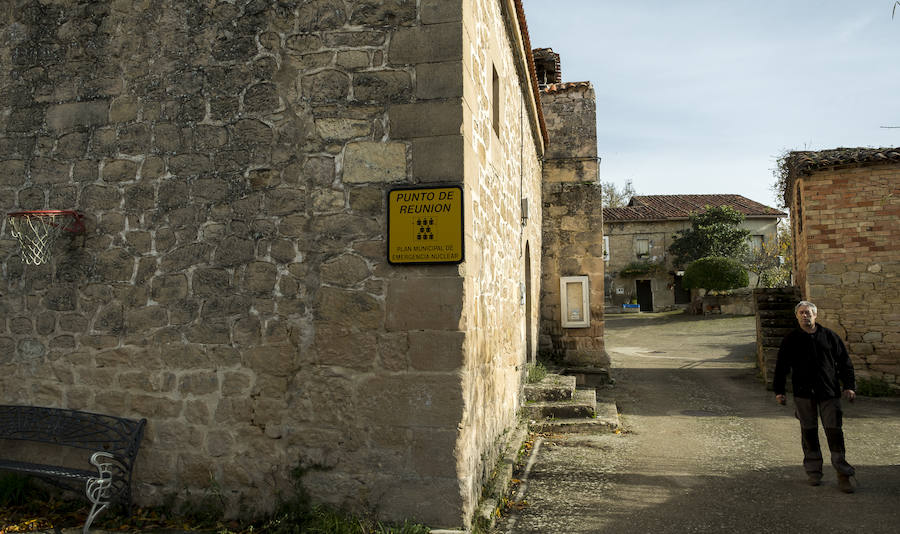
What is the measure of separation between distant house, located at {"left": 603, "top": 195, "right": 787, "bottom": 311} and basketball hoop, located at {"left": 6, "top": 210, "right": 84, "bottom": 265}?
1210 inches

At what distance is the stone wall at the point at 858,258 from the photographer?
9570 millimetres

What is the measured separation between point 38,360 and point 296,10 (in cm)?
316

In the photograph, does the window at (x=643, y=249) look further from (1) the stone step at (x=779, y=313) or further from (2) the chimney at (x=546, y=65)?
(1) the stone step at (x=779, y=313)

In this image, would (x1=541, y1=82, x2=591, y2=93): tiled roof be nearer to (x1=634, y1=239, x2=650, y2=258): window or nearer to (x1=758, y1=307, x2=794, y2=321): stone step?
(x1=758, y1=307, x2=794, y2=321): stone step

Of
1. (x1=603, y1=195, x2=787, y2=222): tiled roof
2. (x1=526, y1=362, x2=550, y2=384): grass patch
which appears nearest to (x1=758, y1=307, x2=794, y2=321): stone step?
(x1=526, y1=362, x2=550, y2=384): grass patch

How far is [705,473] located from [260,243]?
4229 millimetres

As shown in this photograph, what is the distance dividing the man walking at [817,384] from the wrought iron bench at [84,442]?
4.99 m

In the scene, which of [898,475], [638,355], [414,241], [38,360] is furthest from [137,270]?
[638,355]

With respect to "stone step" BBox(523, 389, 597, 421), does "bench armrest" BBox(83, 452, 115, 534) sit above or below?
above

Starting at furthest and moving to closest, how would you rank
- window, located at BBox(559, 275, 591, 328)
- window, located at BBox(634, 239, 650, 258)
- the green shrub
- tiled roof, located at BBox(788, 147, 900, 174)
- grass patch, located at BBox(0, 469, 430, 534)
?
window, located at BBox(634, 239, 650, 258) < window, located at BBox(559, 275, 591, 328) < tiled roof, located at BBox(788, 147, 900, 174) < the green shrub < grass patch, located at BBox(0, 469, 430, 534)

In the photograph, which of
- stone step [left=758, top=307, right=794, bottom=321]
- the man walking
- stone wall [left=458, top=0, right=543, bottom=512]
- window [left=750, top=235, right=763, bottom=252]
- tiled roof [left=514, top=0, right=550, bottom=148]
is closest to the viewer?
stone wall [left=458, top=0, right=543, bottom=512]

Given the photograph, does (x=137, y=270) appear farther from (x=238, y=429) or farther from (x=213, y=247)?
(x=238, y=429)

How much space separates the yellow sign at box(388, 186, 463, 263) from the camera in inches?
146

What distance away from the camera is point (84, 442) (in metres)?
4.27
